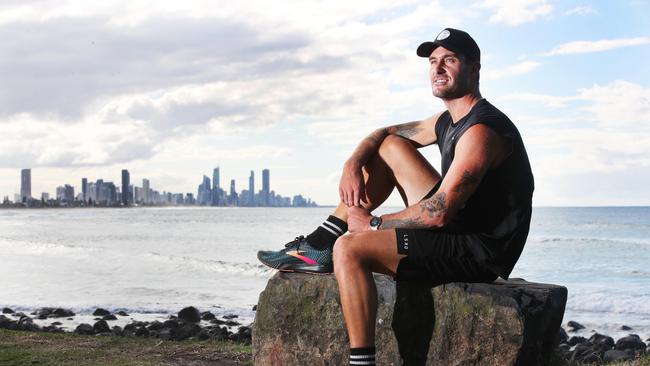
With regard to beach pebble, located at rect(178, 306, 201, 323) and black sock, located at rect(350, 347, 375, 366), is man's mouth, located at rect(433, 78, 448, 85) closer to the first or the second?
black sock, located at rect(350, 347, 375, 366)

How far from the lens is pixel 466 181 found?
3928 millimetres

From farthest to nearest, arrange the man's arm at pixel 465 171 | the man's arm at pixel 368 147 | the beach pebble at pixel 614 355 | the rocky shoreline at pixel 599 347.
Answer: the rocky shoreline at pixel 599 347, the beach pebble at pixel 614 355, the man's arm at pixel 368 147, the man's arm at pixel 465 171

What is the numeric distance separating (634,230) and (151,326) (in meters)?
44.1

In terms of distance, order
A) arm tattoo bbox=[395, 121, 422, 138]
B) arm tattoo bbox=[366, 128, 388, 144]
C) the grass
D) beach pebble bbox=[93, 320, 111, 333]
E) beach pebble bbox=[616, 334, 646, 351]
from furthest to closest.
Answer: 1. beach pebble bbox=[93, 320, 111, 333]
2. beach pebble bbox=[616, 334, 646, 351]
3. the grass
4. arm tattoo bbox=[395, 121, 422, 138]
5. arm tattoo bbox=[366, 128, 388, 144]

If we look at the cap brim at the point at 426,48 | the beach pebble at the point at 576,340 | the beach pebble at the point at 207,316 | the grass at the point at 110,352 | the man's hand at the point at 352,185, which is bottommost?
the beach pebble at the point at 576,340

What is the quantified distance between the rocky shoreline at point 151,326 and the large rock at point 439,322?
5374 mm

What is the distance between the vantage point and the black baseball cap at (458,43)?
420 centimetres

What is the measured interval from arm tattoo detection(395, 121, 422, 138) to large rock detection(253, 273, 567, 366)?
1.05 meters

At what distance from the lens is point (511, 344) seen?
440 centimetres

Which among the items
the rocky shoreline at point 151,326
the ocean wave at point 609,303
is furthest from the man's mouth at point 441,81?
the ocean wave at point 609,303

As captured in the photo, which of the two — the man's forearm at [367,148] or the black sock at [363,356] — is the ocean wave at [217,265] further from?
the black sock at [363,356]

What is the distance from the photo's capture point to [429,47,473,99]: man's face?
4230 millimetres

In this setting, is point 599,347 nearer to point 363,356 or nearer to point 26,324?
point 363,356

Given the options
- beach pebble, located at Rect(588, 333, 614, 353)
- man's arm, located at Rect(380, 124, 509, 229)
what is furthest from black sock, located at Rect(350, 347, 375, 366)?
beach pebble, located at Rect(588, 333, 614, 353)
